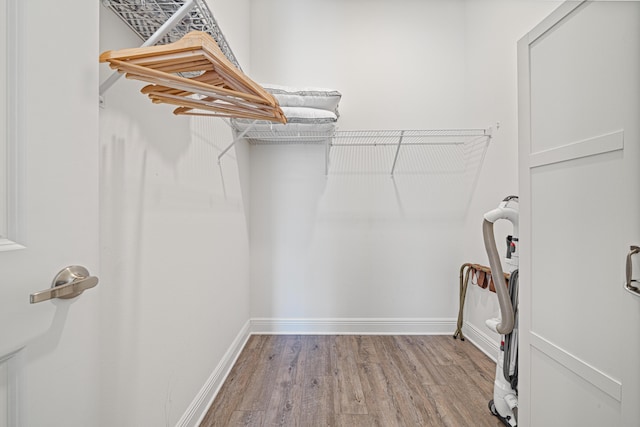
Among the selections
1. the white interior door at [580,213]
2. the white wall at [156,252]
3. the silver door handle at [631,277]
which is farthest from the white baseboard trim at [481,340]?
the white wall at [156,252]

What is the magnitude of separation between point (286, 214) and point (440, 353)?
1607mm

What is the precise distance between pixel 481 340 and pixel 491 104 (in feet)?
5.78

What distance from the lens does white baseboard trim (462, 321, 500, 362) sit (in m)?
2.01

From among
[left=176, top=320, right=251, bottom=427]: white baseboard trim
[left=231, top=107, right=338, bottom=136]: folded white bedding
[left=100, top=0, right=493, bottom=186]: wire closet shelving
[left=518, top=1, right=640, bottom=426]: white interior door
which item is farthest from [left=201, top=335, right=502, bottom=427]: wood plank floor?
[left=231, top=107, right=338, bottom=136]: folded white bedding

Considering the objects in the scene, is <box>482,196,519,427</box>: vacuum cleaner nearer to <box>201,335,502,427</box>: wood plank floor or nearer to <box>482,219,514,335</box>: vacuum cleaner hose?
<box>482,219,514,335</box>: vacuum cleaner hose

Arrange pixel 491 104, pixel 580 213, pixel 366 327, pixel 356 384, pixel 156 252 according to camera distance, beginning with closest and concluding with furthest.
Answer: pixel 580 213 → pixel 156 252 → pixel 356 384 → pixel 491 104 → pixel 366 327

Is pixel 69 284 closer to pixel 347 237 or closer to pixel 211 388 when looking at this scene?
pixel 211 388

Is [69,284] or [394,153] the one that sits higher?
[394,153]

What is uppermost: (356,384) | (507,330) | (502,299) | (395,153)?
(395,153)

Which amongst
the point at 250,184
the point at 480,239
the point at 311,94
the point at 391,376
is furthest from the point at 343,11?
the point at 391,376

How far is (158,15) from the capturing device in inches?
36.7

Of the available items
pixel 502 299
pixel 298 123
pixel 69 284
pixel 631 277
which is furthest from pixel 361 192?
pixel 69 284

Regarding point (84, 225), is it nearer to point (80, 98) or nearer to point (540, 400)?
point (80, 98)

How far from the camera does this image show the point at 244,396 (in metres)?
1.63
